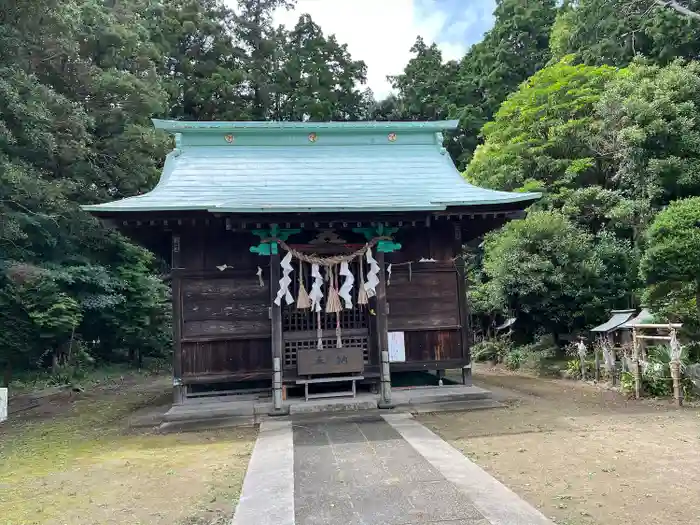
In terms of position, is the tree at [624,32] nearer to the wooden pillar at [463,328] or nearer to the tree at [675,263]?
the tree at [675,263]

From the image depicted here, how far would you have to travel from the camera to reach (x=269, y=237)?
8375mm

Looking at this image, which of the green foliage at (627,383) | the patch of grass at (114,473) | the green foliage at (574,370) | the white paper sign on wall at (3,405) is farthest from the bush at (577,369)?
the white paper sign on wall at (3,405)

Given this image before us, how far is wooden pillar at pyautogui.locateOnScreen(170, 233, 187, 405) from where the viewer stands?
8.82 meters

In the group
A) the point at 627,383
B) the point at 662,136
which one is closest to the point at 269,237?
the point at 627,383

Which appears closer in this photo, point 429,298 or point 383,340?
point 383,340

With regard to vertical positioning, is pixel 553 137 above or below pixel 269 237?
above

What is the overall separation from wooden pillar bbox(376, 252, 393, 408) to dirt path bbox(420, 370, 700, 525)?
851mm

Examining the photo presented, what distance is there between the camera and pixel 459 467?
5.15 meters

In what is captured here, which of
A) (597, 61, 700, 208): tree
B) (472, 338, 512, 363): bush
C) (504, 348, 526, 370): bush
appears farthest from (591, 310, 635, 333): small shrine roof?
(472, 338, 512, 363): bush

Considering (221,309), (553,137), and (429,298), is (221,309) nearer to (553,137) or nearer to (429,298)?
(429,298)

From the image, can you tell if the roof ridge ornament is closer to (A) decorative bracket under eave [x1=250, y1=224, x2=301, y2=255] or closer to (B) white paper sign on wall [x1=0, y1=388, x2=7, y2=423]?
(A) decorative bracket under eave [x1=250, y1=224, x2=301, y2=255]

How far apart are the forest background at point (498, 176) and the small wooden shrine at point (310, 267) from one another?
394cm

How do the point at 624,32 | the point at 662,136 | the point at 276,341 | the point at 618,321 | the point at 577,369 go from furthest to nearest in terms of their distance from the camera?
the point at 624,32 < the point at 662,136 < the point at 577,369 < the point at 618,321 < the point at 276,341

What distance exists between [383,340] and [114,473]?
4.55 m
